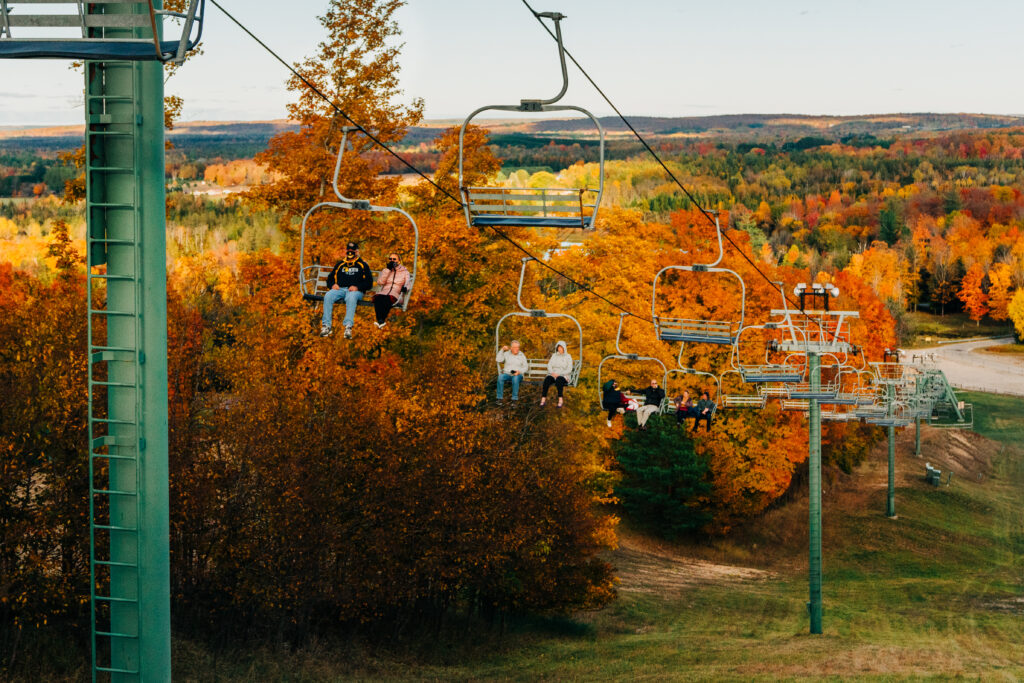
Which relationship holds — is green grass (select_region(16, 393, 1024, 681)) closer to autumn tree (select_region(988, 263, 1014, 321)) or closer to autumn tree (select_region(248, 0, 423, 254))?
autumn tree (select_region(248, 0, 423, 254))

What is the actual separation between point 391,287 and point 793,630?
99.3 ft

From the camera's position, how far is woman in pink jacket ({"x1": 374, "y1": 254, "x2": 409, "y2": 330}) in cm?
1730

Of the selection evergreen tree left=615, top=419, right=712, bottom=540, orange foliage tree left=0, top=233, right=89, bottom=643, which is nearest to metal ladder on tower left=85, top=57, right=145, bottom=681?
orange foliage tree left=0, top=233, right=89, bottom=643

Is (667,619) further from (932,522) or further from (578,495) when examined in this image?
(932,522)

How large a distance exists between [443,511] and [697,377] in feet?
61.7

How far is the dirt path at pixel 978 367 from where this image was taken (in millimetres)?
123500

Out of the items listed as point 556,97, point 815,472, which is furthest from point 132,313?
point 815,472

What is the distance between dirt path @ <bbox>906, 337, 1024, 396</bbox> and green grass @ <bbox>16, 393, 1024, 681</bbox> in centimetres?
5894

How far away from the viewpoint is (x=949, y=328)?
506 ft

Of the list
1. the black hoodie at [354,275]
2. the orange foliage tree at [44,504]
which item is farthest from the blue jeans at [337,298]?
the orange foliage tree at [44,504]

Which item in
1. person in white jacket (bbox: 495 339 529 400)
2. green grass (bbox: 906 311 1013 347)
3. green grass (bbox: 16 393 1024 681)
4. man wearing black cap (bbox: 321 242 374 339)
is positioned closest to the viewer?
man wearing black cap (bbox: 321 242 374 339)

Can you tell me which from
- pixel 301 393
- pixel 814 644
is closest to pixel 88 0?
pixel 301 393

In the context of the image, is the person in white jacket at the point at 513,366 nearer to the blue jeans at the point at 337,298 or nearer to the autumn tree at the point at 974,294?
the blue jeans at the point at 337,298

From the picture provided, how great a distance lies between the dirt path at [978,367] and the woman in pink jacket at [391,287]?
10949 centimetres
